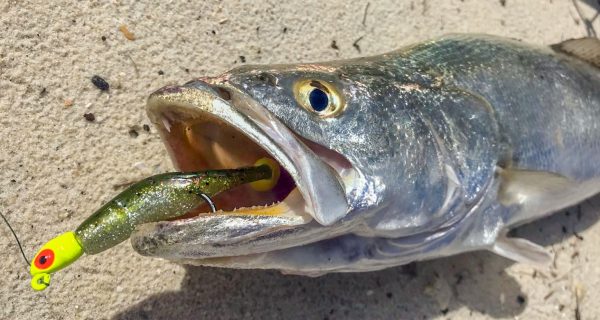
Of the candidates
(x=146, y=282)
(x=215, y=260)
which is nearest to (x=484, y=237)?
(x=215, y=260)

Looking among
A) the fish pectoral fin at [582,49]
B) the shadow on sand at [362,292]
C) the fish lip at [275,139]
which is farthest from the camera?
the fish pectoral fin at [582,49]

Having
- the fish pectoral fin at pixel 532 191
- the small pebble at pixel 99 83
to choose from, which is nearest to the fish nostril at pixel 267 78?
the small pebble at pixel 99 83

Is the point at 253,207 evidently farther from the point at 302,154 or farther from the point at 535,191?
the point at 535,191

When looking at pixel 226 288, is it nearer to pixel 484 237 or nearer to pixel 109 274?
pixel 109 274

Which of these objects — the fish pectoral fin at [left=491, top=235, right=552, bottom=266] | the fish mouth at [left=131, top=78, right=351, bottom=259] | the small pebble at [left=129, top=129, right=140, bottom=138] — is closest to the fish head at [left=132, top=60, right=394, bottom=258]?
the fish mouth at [left=131, top=78, right=351, bottom=259]

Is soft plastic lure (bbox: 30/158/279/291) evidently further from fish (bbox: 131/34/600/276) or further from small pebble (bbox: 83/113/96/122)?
small pebble (bbox: 83/113/96/122)

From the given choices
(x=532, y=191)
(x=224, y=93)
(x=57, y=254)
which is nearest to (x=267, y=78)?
(x=224, y=93)

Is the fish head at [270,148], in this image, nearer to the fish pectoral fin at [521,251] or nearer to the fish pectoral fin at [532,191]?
the fish pectoral fin at [532,191]
